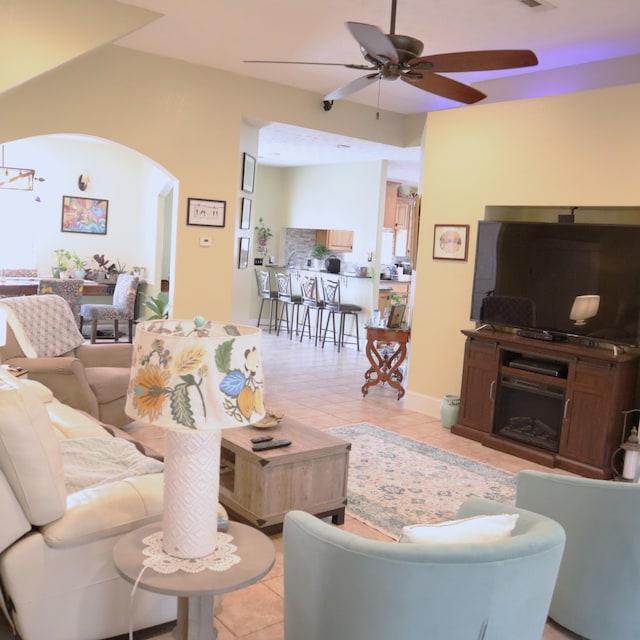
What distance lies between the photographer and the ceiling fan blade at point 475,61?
3.43m

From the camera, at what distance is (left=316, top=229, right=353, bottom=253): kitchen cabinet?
10.6 m

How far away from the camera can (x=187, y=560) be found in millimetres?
1810

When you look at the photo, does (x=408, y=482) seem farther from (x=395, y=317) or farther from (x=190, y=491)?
(x=190, y=491)

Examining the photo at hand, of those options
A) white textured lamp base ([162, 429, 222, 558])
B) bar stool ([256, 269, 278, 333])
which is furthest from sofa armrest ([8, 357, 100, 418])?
bar stool ([256, 269, 278, 333])

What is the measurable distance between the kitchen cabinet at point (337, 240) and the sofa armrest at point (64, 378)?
6662mm

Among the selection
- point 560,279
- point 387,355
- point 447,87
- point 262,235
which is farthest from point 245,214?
point 262,235

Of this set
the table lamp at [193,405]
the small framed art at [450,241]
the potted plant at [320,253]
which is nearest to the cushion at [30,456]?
the table lamp at [193,405]

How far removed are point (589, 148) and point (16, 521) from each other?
14.5 ft

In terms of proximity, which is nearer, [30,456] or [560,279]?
[30,456]

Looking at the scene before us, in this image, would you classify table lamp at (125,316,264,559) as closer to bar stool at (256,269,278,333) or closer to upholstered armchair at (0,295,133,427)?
upholstered armchair at (0,295,133,427)

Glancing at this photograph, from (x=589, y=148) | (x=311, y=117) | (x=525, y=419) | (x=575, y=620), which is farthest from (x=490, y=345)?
(x=311, y=117)

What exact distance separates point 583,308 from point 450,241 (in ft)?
4.71

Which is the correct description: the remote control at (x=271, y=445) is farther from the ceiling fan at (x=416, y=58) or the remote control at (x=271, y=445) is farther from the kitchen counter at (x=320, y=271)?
the kitchen counter at (x=320, y=271)

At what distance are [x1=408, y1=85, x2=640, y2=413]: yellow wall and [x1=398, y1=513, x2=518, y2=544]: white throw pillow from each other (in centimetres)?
346
